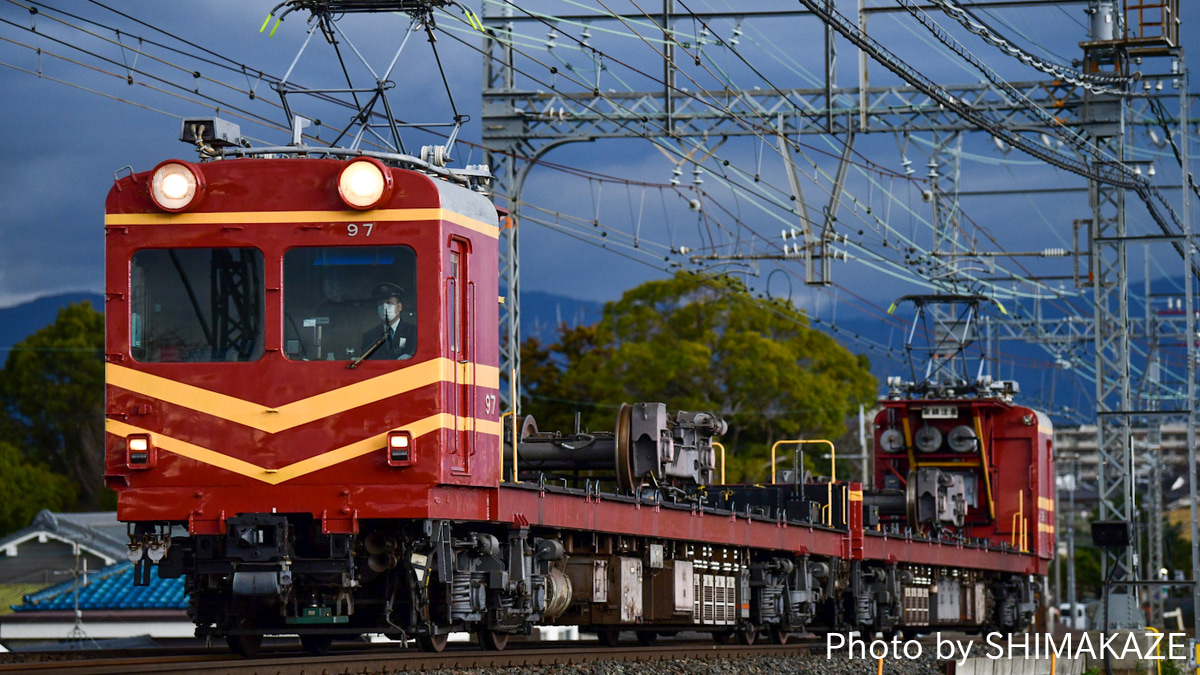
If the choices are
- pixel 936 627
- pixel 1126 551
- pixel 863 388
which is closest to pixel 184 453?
pixel 936 627

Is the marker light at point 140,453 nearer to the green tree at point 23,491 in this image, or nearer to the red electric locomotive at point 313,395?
the red electric locomotive at point 313,395

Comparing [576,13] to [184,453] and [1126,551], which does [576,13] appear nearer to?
[1126,551]

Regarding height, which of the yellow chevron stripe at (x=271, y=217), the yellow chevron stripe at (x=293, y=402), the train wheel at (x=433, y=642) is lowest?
the train wheel at (x=433, y=642)

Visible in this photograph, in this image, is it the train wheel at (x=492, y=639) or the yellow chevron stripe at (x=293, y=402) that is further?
the train wheel at (x=492, y=639)

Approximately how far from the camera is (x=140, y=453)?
12.6 meters

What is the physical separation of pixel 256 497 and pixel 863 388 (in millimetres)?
46973

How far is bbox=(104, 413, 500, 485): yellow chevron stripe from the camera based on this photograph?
1256 cm

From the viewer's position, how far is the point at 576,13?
33531mm

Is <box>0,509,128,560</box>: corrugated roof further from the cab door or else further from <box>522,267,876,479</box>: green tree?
the cab door

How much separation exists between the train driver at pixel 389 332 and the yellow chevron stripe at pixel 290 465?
55 cm

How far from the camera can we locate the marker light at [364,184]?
42.1 ft

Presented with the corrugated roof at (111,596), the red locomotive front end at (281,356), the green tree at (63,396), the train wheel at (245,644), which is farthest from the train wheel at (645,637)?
the green tree at (63,396)

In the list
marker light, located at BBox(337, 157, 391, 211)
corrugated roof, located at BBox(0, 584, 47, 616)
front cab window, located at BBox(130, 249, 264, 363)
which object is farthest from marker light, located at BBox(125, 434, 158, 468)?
corrugated roof, located at BBox(0, 584, 47, 616)

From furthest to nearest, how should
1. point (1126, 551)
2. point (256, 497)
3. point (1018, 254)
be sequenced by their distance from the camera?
point (1018, 254), point (1126, 551), point (256, 497)
